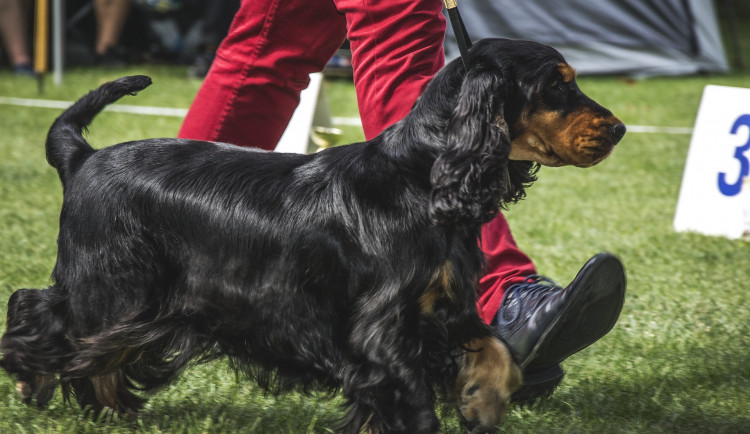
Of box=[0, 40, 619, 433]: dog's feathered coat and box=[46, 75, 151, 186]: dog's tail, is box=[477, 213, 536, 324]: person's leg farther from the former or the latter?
box=[46, 75, 151, 186]: dog's tail

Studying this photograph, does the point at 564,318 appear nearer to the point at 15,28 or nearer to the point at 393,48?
the point at 393,48

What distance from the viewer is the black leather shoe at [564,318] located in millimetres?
2383

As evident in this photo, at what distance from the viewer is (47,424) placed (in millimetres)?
2395

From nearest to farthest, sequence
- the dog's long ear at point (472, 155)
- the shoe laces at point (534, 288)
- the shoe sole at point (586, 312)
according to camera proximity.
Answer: the dog's long ear at point (472, 155) → the shoe sole at point (586, 312) → the shoe laces at point (534, 288)

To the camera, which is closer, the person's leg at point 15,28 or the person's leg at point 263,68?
the person's leg at point 263,68

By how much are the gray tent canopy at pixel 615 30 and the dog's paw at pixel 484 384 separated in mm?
8006

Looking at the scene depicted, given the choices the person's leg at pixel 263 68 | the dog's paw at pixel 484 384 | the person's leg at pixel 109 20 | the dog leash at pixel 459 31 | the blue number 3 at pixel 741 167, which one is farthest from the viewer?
the person's leg at pixel 109 20

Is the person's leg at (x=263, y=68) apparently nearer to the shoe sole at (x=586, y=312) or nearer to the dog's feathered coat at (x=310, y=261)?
the dog's feathered coat at (x=310, y=261)

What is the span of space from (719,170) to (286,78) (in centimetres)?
279

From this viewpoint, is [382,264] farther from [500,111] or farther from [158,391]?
[158,391]

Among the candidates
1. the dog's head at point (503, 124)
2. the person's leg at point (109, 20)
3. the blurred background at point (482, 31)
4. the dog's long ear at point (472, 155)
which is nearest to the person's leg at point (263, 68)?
the dog's head at point (503, 124)

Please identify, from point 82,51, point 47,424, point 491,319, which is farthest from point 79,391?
point 82,51

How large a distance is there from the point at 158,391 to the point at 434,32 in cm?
126

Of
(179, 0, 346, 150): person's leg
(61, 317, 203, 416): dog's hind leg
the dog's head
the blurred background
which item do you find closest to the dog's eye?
the dog's head
